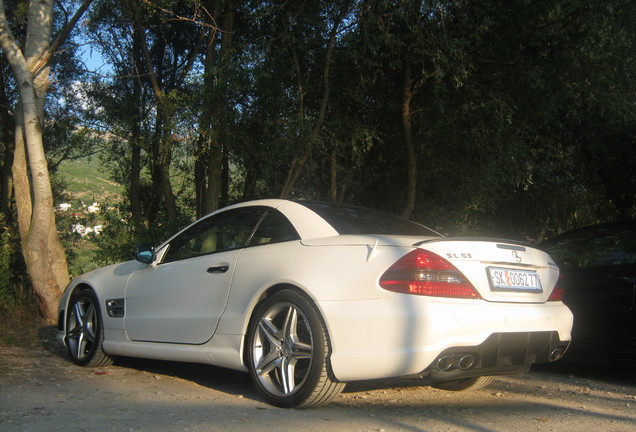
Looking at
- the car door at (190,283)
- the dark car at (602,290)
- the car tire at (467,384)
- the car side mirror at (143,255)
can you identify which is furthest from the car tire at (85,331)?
the dark car at (602,290)

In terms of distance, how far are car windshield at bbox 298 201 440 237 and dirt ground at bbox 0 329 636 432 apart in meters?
1.25

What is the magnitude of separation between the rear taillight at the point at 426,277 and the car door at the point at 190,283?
144 cm

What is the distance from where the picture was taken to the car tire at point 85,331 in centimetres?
629

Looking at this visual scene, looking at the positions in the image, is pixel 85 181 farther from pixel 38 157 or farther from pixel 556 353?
pixel 556 353

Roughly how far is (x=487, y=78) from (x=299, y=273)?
9.71 metres

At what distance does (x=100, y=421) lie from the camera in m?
4.18

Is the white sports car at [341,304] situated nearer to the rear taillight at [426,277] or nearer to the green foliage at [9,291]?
the rear taillight at [426,277]

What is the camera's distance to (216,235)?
5.75 m

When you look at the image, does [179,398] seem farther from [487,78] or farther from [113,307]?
[487,78]

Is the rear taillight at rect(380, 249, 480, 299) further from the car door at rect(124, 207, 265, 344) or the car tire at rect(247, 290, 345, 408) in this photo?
the car door at rect(124, 207, 265, 344)

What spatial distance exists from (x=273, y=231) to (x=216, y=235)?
79 cm

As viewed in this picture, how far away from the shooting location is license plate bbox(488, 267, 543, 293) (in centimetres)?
447

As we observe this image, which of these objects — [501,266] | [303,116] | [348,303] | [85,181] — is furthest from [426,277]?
[85,181]

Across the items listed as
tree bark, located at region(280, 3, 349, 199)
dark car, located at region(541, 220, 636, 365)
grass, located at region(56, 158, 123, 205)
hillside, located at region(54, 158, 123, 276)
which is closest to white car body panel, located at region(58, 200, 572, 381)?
dark car, located at region(541, 220, 636, 365)
